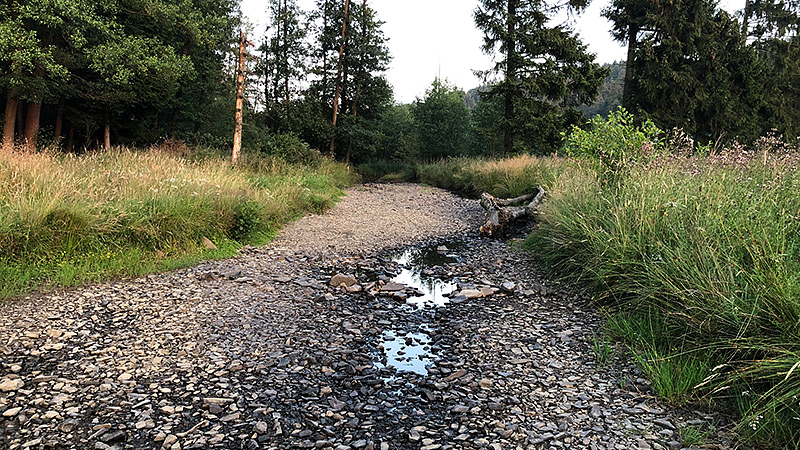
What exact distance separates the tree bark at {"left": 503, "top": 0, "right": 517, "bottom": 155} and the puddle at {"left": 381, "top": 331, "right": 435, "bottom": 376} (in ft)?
69.5

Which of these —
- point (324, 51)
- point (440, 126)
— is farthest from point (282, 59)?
point (440, 126)

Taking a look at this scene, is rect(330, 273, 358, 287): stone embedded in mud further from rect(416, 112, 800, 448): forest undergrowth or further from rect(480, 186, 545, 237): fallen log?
rect(480, 186, 545, 237): fallen log

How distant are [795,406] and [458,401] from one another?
217 centimetres

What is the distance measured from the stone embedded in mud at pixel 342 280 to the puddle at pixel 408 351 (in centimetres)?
171

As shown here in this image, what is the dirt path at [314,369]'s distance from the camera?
3.04 metres

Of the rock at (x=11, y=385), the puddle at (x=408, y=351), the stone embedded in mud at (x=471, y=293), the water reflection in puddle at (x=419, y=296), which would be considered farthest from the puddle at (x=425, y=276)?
the rock at (x=11, y=385)

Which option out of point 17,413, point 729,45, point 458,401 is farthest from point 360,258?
point 729,45

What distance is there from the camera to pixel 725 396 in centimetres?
312

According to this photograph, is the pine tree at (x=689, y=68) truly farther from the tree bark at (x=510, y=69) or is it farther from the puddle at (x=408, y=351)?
the puddle at (x=408, y=351)

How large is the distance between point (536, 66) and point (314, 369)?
24351 mm

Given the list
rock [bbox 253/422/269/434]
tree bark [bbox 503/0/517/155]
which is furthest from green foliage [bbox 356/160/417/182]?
rock [bbox 253/422/269/434]

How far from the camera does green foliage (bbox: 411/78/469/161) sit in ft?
121

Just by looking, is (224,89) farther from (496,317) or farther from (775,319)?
(775,319)

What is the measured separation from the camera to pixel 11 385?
3363 millimetres
